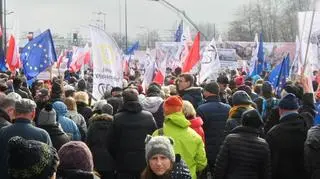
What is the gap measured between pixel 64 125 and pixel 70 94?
2043 millimetres

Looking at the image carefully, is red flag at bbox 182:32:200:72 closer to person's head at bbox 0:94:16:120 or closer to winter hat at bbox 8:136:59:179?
person's head at bbox 0:94:16:120

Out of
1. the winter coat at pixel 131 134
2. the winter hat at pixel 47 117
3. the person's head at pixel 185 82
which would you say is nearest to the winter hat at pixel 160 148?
the winter hat at pixel 47 117

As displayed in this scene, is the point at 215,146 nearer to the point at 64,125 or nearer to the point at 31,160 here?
the point at 64,125

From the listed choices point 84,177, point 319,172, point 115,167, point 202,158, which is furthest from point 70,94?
point 84,177

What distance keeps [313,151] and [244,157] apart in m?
0.75

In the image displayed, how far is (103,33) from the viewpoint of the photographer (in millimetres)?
11297

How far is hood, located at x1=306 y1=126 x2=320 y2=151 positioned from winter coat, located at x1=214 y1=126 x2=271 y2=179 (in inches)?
18.0

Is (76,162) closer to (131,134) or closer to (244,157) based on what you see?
(244,157)

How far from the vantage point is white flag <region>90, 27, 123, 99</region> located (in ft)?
36.3

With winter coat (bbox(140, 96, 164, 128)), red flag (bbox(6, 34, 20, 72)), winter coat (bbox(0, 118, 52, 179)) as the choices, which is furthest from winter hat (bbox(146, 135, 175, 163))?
red flag (bbox(6, 34, 20, 72))

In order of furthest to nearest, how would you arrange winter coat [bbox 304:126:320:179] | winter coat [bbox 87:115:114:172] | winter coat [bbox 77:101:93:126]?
winter coat [bbox 77:101:93:126] < winter coat [bbox 87:115:114:172] < winter coat [bbox 304:126:320:179]

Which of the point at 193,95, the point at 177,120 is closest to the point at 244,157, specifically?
the point at 177,120

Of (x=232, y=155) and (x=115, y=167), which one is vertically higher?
(x=232, y=155)

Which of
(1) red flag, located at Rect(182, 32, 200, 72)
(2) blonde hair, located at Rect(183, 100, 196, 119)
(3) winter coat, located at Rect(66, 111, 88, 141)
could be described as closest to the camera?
(2) blonde hair, located at Rect(183, 100, 196, 119)
